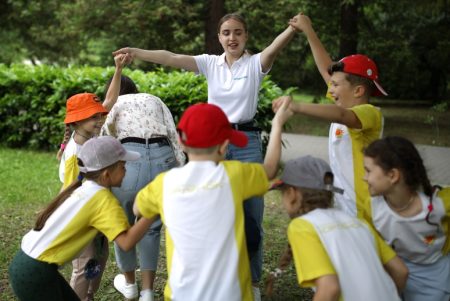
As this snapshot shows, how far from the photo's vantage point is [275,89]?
8898 mm

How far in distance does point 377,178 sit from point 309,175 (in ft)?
1.34

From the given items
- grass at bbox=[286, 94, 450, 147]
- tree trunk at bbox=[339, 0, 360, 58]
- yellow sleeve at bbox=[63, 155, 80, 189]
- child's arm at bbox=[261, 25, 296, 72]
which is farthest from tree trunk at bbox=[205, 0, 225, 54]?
yellow sleeve at bbox=[63, 155, 80, 189]

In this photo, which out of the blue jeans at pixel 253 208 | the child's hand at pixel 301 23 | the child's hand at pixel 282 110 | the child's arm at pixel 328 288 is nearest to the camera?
the child's arm at pixel 328 288

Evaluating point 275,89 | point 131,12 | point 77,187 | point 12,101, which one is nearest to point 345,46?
point 131,12

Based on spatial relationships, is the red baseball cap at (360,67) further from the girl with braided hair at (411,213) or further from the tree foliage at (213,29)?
the tree foliage at (213,29)

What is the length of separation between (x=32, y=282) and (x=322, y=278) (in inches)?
62.7

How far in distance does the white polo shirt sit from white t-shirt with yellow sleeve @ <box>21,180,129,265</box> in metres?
1.24

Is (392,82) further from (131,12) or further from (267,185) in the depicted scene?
(267,185)

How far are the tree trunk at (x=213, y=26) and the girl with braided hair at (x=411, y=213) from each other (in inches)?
429

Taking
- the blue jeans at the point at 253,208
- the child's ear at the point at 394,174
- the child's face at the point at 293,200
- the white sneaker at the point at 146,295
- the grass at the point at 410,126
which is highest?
the child's ear at the point at 394,174

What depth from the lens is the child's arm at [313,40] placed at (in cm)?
350

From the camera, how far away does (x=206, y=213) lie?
242 cm

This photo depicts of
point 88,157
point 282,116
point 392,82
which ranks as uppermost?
point 282,116

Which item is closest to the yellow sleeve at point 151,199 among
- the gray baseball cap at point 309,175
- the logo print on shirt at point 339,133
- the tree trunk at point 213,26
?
the gray baseball cap at point 309,175
